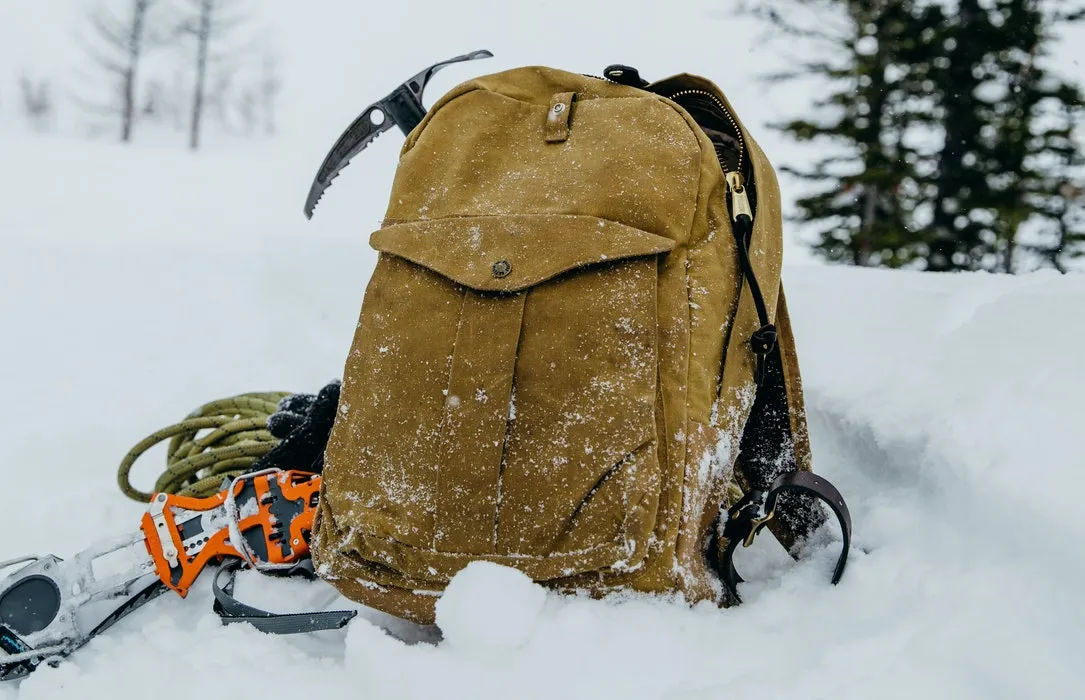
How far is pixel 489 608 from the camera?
1.06m

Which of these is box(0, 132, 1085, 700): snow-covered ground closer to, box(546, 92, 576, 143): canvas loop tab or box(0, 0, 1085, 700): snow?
box(0, 0, 1085, 700): snow

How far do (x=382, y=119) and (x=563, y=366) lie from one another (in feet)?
2.77

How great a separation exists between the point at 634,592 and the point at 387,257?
663 mm

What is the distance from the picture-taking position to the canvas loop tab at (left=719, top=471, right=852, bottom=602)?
3.95 ft

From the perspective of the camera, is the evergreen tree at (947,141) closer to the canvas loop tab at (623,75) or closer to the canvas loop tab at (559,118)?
the canvas loop tab at (623,75)

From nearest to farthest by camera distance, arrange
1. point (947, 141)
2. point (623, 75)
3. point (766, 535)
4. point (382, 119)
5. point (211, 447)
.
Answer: point (623, 75), point (766, 535), point (382, 119), point (211, 447), point (947, 141)

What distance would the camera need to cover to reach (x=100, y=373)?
8.29ft

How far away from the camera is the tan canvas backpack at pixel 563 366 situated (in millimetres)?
1145

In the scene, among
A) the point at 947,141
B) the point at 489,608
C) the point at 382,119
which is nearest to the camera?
the point at 489,608

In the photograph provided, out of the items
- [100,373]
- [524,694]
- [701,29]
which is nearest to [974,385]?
[524,694]

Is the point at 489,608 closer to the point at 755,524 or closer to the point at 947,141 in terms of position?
the point at 755,524

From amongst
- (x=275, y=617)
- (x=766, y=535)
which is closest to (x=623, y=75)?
(x=766, y=535)

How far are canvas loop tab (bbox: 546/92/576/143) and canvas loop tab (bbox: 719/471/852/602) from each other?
25.8 inches

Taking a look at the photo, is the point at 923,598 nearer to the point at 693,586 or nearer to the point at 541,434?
the point at 693,586
